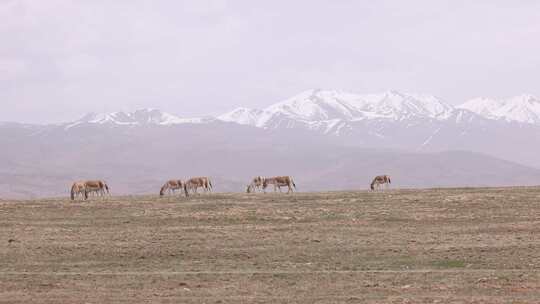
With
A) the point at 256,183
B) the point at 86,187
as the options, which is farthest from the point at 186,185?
the point at 86,187

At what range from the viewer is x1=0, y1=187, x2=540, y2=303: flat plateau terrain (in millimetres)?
23094

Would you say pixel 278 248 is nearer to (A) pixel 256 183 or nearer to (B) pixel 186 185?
(B) pixel 186 185

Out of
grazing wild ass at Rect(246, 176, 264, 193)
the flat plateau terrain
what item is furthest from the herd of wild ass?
the flat plateau terrain

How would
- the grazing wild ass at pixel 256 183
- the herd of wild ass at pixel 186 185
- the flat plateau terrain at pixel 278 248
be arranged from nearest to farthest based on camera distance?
the flat plateau terrain at pixel 278 248
the herd of wild ass at pixel 186 185
the grazing wild ass at pixel 256 183

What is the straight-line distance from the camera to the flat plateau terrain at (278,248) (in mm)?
23094

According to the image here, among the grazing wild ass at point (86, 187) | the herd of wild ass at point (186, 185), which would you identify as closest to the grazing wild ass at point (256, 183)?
the herd of wild ass at point (186, 185)

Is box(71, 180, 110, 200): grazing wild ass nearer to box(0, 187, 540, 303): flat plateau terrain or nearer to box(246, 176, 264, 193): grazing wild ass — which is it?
box(0, 187, 540, 303): flat plateau terrain

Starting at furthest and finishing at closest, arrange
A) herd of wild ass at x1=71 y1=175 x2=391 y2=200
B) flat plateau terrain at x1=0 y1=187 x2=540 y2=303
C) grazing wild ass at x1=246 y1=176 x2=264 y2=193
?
grazing wild ass at x1=246 y1=176 x2=264 y2=193 < herd of wild ass at x1=71 y1=175 x2=391 y2=200 < flat plateau terrain at x1=0 y1=187 x2=540 y2=303

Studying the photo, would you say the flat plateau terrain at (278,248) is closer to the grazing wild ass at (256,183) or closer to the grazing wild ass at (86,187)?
the grazing wild ass at (86,187)

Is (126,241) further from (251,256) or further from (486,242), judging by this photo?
(486,242)

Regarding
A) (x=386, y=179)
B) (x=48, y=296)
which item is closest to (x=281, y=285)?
(x=48, y=296)

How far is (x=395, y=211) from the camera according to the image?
41656 millimetres

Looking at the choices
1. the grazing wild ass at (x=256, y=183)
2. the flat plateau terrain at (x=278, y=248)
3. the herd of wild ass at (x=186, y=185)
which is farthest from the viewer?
the grazing wild ass at (x=256, y=183)

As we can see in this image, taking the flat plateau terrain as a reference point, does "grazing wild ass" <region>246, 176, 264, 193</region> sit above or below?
above
